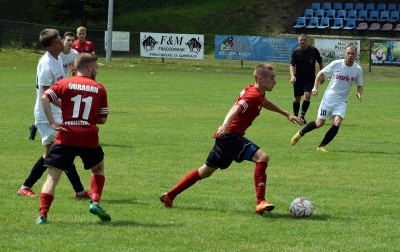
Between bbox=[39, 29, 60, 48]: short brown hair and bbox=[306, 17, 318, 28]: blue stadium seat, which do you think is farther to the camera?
bbox=[306, 17, 318, 28]: blue stadium seat

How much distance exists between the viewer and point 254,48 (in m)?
39.1

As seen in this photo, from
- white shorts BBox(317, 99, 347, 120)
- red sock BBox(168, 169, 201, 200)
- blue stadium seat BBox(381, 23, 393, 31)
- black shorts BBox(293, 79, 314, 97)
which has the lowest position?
red sock BBox(168, 169, 201, 200)

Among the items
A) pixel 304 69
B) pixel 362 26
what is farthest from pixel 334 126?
pixel 362 26

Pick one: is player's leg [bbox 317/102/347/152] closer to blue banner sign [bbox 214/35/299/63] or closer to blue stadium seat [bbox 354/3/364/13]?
blue banner sign [bbox 214/35/299/63]

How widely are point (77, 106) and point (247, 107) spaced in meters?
1.82

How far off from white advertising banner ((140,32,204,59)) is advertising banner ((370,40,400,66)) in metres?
8.79

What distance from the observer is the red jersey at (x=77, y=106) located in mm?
7168

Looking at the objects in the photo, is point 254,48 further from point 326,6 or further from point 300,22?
point 326,6

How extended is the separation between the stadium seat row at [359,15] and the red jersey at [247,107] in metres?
42.2

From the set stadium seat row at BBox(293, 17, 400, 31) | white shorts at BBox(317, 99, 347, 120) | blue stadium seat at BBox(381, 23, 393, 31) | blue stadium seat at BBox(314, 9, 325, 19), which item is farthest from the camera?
blue stadium seat at BBox(314, 9, 325, 19)

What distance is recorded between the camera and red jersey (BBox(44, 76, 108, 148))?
7.17 m

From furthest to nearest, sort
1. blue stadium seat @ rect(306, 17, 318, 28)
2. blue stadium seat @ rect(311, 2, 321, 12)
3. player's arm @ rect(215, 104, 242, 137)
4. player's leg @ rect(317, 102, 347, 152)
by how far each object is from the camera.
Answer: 1. blue stadium seat @ rect(311, 2, 321, 12)
2. blue stadium seat @ rect(306, 17, 318, 28)
3. player's leg @ rect(317, 102, 347, 152)
4. player's arm @ rect(215, 104, 242, 137)

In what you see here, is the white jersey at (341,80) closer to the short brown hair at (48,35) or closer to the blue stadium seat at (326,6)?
the short brown hair at (48,35)

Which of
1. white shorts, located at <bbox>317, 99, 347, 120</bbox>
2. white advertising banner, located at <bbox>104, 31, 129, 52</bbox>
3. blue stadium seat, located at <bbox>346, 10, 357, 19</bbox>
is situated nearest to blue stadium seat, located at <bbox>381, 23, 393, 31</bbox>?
blue stadium seat, located at <bbox>346, 10, 357, 19</bbox>
